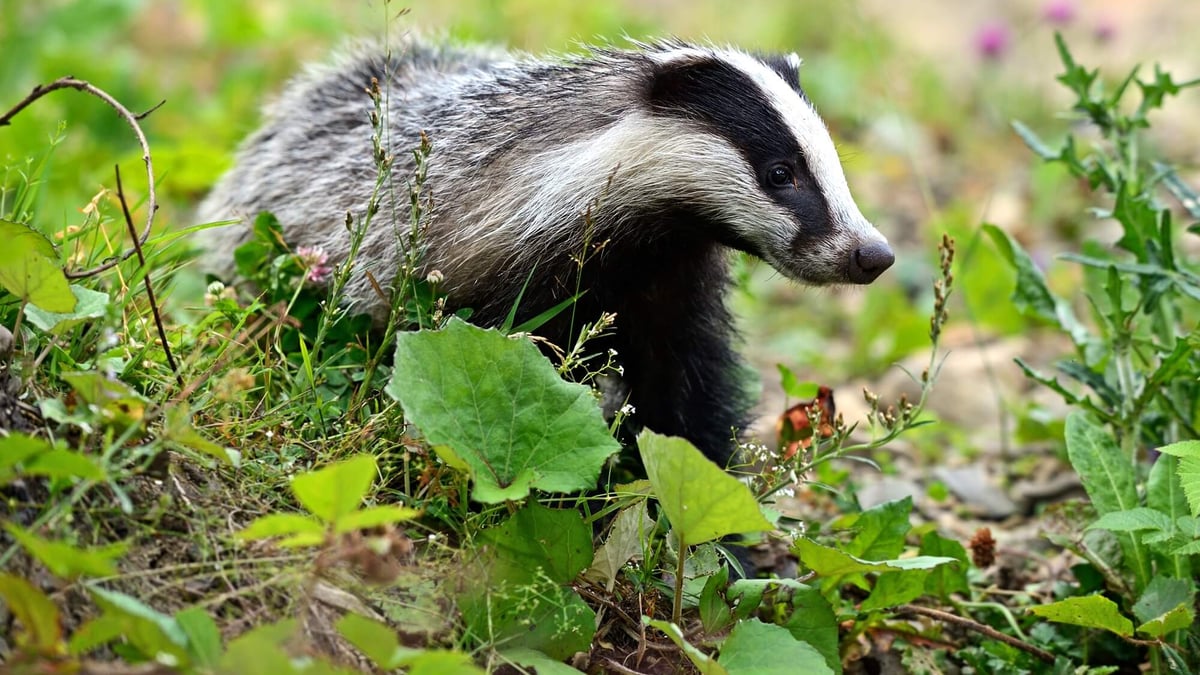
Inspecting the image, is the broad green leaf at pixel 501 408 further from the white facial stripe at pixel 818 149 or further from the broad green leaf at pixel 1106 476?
the broad green leaf at pixel 1106 476

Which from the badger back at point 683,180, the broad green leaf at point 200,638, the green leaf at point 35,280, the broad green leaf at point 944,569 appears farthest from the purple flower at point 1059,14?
the broad green leaf at point 200,638

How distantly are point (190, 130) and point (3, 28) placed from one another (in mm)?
1242

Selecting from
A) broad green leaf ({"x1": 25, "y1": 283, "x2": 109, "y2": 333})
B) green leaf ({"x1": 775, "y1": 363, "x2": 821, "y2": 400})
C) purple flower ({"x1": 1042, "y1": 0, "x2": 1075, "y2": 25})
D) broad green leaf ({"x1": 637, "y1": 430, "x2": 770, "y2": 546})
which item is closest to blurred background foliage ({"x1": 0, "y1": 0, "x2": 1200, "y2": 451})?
purple flower ({"x1": 1042, "y1": 0, "x2": 1075, "y2": 25})

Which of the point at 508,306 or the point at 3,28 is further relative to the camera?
the point at 3,28

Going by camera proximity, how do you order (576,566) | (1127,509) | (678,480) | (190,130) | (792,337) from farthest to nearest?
(190,130) < (792,337) < (1127,509) < (576,566) < (678,480)

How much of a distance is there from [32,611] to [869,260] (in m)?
2.24

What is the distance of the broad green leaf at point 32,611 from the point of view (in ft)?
6.94

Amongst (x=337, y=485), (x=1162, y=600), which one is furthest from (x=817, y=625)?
(x=337, y=485)

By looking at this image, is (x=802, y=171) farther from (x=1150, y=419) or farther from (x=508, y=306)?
(x=1150, y=419)

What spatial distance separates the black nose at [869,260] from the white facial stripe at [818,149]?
4cm

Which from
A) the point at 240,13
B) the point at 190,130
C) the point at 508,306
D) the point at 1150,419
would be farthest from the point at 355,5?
the point at 1150,419

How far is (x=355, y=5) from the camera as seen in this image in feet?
31.1

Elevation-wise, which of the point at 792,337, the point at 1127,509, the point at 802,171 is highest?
the point at 802,171

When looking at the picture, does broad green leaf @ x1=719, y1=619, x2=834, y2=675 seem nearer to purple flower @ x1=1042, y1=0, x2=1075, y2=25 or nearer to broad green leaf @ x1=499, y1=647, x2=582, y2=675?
broad green leaf @ x1=499, y1=647, x2=582, y2=675
